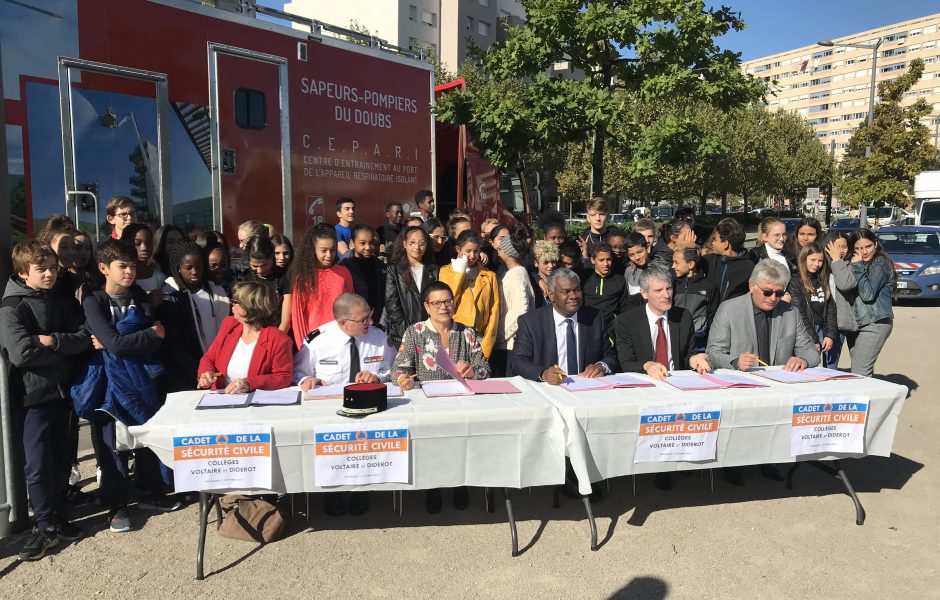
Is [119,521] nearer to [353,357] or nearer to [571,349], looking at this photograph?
[353,357]

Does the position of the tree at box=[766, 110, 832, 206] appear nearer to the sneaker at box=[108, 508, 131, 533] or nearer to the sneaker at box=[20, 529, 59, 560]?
the sneaker at box=[108, 508, 131, 533]

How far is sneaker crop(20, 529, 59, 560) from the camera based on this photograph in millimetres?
3670

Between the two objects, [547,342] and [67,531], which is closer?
[67,531]

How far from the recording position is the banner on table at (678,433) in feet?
12.5

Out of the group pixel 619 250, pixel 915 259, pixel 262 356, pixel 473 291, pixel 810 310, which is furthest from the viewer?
pixel 915 259

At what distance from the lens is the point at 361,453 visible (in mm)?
3521

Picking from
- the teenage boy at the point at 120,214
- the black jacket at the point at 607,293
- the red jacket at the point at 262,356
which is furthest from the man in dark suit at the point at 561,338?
the teenage boy at the point at 120,214

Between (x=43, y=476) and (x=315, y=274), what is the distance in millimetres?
2048

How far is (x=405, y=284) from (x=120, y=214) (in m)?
2.49

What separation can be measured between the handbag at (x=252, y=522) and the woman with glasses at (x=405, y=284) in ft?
5.82

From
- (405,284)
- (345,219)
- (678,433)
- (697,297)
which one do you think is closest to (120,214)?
(345,219)

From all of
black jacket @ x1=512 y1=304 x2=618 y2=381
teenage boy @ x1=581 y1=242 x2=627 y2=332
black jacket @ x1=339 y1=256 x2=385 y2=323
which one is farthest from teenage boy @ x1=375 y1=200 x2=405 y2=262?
black jacket @ x1=512 y1=304 x2=618 y2=381

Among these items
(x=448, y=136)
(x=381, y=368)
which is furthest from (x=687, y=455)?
(x=448, y=136)

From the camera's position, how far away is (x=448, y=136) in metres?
11.2
